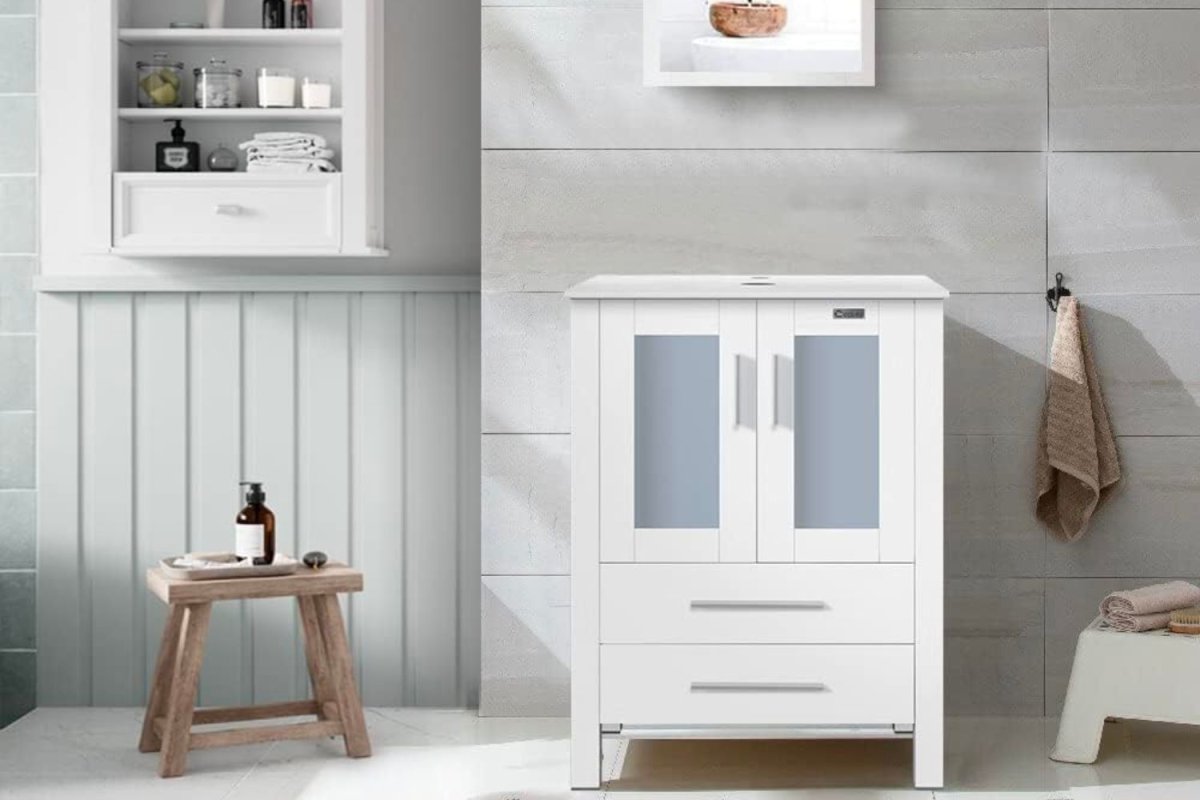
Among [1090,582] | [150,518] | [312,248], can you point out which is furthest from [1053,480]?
[150,518]

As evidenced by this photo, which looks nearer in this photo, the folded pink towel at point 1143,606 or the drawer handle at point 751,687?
the drawer handle at point 751,687

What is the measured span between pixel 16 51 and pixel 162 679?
158cm

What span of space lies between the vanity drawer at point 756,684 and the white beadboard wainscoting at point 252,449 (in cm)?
91

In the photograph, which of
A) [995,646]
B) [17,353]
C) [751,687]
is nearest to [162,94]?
[17,353]

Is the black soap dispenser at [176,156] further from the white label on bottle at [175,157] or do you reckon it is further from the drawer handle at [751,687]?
the drawer handle at [751,687]

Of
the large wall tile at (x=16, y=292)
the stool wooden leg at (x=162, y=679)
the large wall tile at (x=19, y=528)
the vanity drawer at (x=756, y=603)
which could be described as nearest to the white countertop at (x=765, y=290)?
the vanity drawer at (x=756, y=603)

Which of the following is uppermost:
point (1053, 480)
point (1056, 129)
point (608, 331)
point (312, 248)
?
point (1056, 129)

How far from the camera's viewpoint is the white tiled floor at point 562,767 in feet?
10.2

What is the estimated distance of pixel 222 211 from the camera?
3.66 m

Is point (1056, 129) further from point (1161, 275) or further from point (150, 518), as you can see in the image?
point (150, 518)

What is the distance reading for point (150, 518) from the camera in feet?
12.9

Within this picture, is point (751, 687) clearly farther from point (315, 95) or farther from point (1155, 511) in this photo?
point (315, 95)

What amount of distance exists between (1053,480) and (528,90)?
4.95ft

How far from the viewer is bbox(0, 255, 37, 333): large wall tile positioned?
388 centimetres
